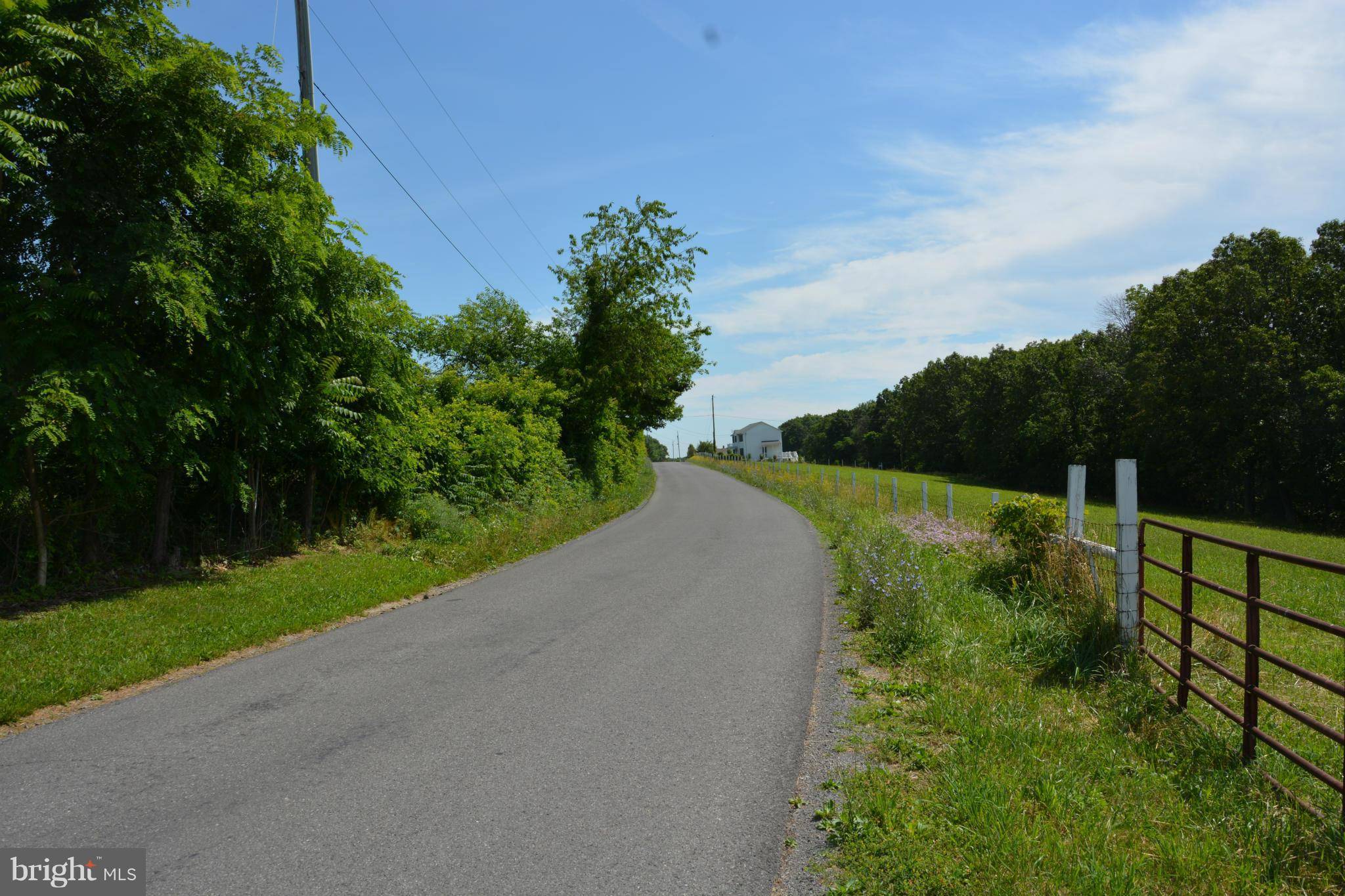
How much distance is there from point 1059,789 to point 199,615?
8565mm

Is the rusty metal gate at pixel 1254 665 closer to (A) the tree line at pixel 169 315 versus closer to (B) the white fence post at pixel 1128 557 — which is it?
(B) the white fence post at pixel 1128 557

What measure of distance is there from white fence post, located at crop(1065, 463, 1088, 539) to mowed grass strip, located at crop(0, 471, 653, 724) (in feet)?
27.9

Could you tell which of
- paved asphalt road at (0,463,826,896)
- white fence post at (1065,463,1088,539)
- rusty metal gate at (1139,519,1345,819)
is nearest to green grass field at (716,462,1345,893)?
rusty metal gate at (1139,519,1345,819)

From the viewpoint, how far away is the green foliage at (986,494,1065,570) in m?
9.11

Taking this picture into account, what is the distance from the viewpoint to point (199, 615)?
27.1ft

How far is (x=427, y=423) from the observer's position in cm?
1565

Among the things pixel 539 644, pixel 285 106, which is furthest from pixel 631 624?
pixel 285 106

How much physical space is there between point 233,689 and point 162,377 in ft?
15.9

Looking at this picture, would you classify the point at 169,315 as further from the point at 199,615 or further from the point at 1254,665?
the point at 1254,665

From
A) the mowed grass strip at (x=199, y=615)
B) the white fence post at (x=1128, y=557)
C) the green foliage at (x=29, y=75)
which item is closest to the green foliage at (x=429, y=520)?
the mowed grass strip at (x=199, y=615)

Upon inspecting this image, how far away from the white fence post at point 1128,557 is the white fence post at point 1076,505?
2.02 meters

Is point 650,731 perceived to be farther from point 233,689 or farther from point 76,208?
point 76,208

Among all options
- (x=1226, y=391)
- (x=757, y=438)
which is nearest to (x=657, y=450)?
(x=757, y=438)

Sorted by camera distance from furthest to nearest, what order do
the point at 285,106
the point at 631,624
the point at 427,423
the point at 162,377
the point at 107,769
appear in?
the point at 427,423, the point at 285,106, the point at 162,377, the point at 631,624, the point at 107,769
